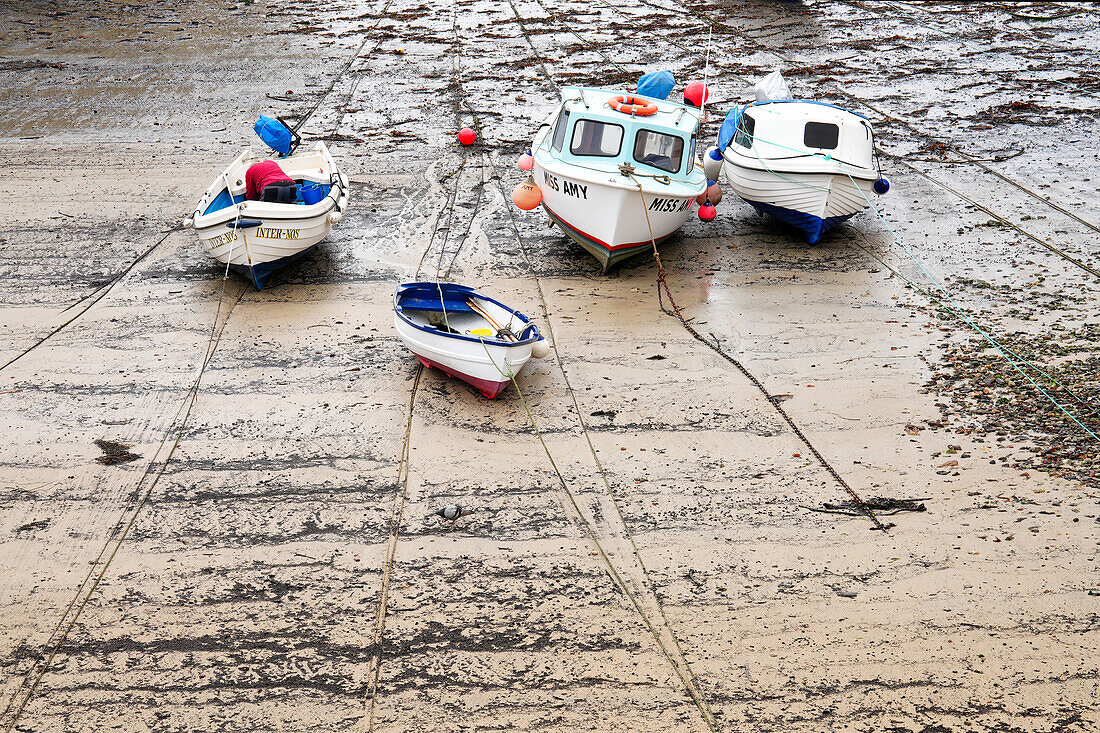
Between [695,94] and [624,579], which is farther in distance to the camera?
[695,94]

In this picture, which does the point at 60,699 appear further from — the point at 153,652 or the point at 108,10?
the point at 108,10

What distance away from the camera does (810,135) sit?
12.6m

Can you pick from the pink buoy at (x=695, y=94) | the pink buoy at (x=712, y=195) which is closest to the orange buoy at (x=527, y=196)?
the pink buoy at (x=712, y=195)

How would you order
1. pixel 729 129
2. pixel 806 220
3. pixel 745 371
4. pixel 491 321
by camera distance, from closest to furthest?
pixel 745 371 → pixel 491 321 → pixel 806 220 → pixel 729 129

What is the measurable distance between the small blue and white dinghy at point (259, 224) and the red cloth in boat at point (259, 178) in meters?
0.25

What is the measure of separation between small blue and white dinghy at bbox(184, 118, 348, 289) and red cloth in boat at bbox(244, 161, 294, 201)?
0.25 meters

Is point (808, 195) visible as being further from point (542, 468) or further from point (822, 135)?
point (542, 468)

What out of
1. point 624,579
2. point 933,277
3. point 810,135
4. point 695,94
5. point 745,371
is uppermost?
point 695,94

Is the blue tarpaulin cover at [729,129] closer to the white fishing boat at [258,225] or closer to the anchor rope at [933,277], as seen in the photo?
the anchor rope at [933,277]

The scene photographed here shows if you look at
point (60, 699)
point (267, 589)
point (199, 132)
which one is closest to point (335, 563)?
point (267, 589)

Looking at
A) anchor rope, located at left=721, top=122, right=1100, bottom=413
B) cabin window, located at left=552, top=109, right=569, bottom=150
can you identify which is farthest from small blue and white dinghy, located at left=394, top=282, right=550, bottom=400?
anchor rope, located at left=721, top=122, right=1100, bottom=413

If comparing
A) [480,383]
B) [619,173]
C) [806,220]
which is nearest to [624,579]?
[480,383]

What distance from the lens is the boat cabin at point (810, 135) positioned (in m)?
12.4

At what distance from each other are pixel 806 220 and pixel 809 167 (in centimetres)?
75
